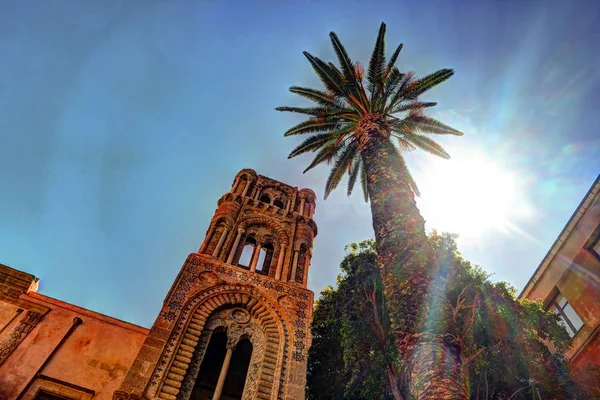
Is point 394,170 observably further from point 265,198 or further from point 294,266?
point 265,198

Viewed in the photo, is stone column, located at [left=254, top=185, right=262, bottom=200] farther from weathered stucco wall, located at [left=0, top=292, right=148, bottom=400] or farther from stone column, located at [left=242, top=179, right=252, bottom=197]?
weathered stucco wall, located at [left=0, top=292, right=148, bottom=400]

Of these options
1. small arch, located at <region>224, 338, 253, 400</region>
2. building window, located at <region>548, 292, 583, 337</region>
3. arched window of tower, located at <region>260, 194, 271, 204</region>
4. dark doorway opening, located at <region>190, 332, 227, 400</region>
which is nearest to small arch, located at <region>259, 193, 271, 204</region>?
arched window of tower, located at <region>260, 194, 271, 204</region>

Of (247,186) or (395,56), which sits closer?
(395,56)

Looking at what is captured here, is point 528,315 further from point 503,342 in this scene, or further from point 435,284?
point 435,284

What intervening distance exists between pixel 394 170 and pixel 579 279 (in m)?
12.4

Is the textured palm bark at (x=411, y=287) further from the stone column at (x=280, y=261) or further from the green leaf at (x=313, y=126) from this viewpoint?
the stone column at (x=280, y=261)

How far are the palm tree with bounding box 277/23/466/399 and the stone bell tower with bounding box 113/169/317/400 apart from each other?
405 centimetres

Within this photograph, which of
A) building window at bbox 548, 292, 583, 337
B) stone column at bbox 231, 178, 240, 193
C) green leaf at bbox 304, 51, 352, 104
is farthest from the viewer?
stone column at bbox 231, 178, 240, 193

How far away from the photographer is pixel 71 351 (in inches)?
429

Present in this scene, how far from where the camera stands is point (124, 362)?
11.0 meters

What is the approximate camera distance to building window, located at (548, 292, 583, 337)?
14750 mm

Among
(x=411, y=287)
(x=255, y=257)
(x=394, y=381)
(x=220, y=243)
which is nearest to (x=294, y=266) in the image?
(x=255, y=257)

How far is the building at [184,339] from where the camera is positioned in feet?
33.1

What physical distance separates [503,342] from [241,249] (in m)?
10.5
